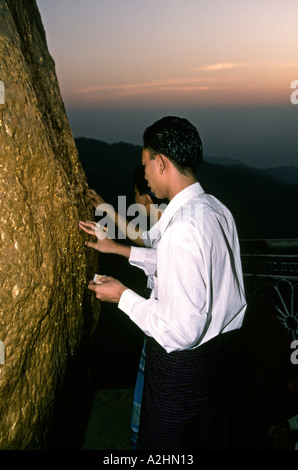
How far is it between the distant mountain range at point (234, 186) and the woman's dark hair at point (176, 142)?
2446 cm

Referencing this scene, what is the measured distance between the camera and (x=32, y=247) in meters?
1.37

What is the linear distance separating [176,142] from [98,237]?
2.50 feet

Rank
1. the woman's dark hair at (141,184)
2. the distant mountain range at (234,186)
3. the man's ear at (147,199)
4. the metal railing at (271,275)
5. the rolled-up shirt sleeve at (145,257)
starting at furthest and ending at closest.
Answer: the distant mountain range at (234,186) → the metal railing at (271,275) → the man's ear at (147,199) → the woman's dark hair at (141,184) → the rolled-up shirt sleeve at (145,257)

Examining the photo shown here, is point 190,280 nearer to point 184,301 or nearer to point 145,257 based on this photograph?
point 184,301

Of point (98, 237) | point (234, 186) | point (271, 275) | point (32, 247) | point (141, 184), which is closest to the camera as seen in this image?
point (32, 247)

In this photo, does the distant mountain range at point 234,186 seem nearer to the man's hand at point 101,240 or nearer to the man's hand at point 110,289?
the man's hand at point 101,240

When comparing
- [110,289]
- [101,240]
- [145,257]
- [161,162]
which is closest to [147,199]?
[145,257]

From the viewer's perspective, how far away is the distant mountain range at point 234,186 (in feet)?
97.0

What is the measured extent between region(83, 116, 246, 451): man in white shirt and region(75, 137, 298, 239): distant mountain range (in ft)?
80.2

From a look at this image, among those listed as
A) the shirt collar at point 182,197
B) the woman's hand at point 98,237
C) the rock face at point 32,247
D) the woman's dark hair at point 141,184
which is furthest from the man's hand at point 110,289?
the woman's dark hair at point 141,184

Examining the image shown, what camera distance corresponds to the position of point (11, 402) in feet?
4.48

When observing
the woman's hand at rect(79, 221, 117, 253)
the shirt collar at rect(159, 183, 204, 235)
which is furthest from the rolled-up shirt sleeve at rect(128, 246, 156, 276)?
the shirt collar at rect(159, 183, 204, 235)

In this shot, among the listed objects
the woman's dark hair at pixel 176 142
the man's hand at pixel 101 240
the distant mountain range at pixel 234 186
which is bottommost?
the distant mountain range at pixel 234 186

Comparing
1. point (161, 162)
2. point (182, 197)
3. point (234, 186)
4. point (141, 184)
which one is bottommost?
point (234, 186)
